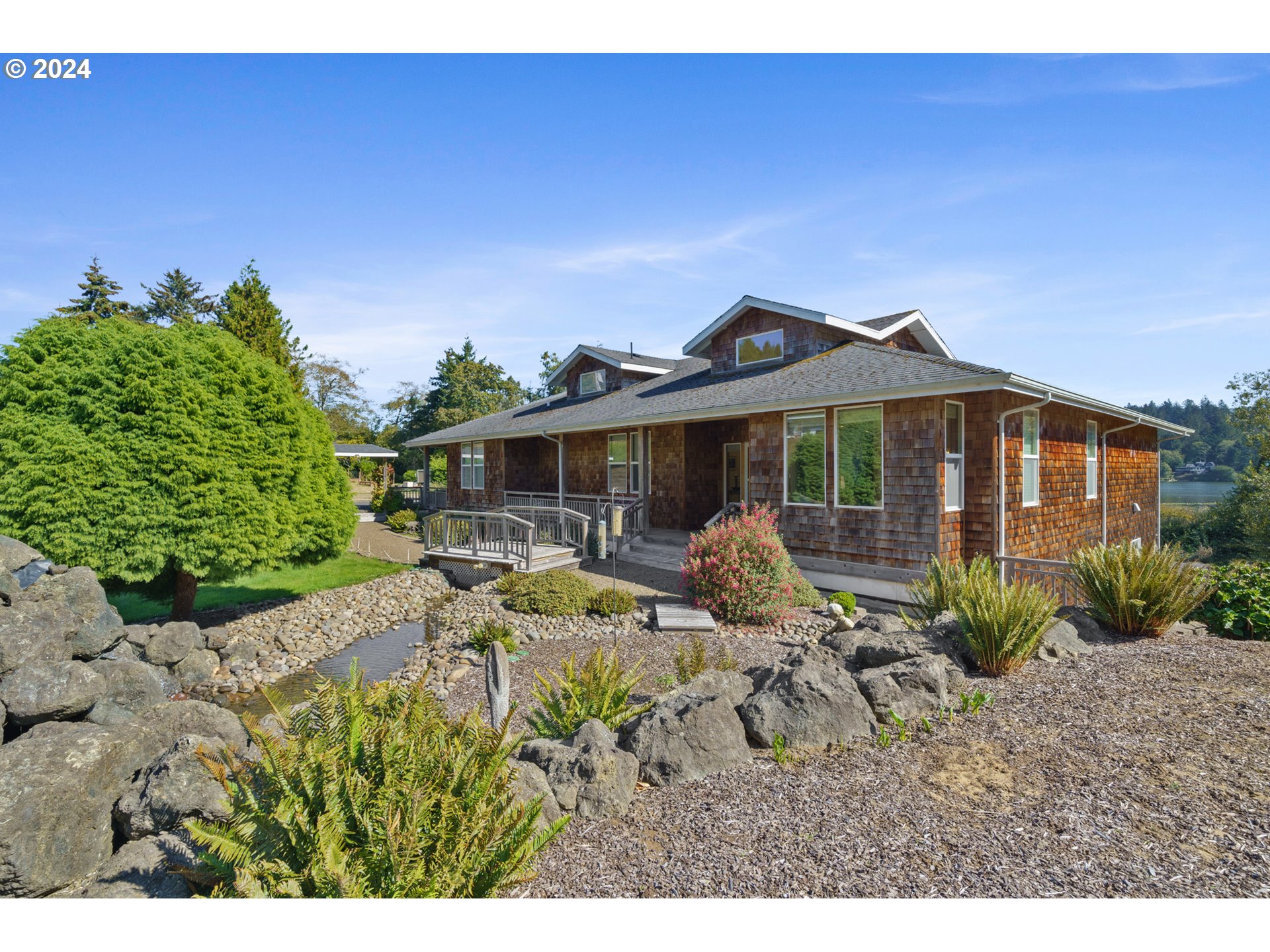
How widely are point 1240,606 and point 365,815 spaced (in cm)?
842

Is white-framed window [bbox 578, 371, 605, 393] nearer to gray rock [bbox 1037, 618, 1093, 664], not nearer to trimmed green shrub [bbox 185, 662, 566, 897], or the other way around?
gray rock [bbox 1037, 618, 1093, 664]

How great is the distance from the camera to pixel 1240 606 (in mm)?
6551

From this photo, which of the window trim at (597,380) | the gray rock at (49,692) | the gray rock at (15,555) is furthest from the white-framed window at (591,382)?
the gray rock at (49,692)

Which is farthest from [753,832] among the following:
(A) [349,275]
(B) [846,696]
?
(A) [349,275]

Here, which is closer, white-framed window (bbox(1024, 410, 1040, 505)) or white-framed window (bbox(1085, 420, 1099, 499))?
white-framed window (bbox(1024, 410, 1040, 505))

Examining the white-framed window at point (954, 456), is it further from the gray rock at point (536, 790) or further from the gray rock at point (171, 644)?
the gray rock at point (171, 644)

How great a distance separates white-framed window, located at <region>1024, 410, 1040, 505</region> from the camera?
11.2 metres

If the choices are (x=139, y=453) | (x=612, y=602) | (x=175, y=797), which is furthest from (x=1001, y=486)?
(x=139, y=453)

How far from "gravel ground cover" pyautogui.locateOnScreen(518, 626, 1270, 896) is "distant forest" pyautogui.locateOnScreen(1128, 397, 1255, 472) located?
53.4 metres

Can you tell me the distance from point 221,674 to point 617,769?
8.10 m

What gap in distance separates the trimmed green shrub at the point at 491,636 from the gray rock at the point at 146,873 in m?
5.00

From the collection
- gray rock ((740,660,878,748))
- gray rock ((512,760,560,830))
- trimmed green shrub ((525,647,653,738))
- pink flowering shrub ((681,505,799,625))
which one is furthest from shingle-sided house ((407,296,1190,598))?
gray rock ((512,760,560,830))

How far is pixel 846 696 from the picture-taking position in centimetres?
427

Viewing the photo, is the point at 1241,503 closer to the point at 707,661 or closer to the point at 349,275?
the point at 707,661
